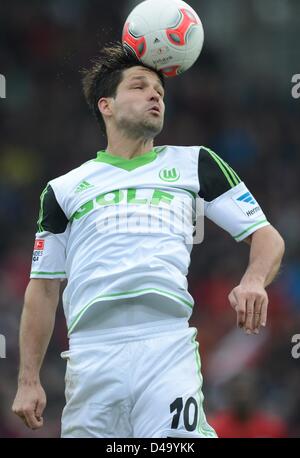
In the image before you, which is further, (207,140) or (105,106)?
(207,140)

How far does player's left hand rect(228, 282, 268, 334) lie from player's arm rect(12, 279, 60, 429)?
1072 mm

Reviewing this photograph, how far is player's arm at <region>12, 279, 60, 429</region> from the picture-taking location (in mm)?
5238

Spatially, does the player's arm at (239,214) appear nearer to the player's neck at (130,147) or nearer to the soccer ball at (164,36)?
the player's neck at (130,147)

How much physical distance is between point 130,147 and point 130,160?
95 mm

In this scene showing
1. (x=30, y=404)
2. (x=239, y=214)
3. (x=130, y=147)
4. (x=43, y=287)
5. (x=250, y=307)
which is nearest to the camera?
(x=250, y=307)

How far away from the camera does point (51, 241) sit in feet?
18.0

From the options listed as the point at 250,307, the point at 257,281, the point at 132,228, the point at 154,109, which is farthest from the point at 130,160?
the point at 250,307

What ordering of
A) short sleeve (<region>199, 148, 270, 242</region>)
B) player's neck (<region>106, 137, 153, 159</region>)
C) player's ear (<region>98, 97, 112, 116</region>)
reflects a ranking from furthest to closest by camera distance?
player's ear (<region>98, 97, 112, 116</region>)
player's neck (<region>106, 137, 153, 159</region>)
short sleeve (<region>199, 148, 270, 242</region>)

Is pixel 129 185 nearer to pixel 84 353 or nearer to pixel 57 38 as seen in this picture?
pixel 84 353

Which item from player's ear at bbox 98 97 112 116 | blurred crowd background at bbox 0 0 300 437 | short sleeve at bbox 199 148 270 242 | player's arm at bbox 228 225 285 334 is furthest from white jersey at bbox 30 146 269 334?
blurred crowd background at bbox 0 0 300 437

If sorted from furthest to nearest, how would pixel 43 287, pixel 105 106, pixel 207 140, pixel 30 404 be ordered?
pixel 207 140, pixel 105 106, pixel 43 287, pixel 30 404

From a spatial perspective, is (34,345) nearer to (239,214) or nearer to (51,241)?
(51,241)

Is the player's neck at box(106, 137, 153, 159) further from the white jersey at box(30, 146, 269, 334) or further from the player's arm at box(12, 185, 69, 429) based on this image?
the player's arm at box(12, 185, 69, 429)

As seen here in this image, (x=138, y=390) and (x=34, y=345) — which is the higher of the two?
(x=34, y=345)
